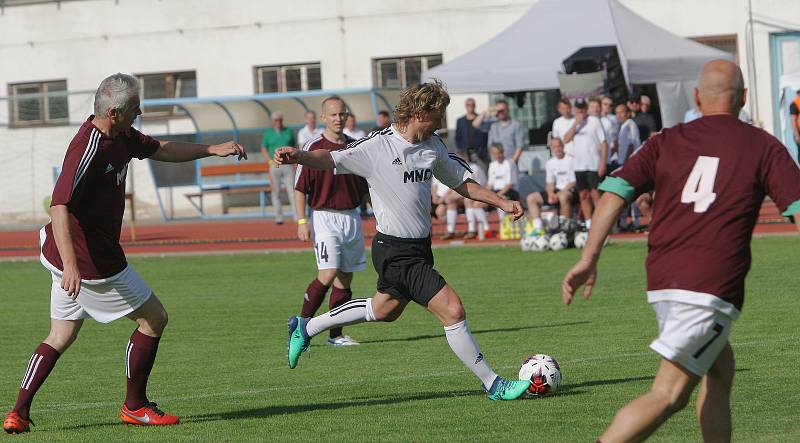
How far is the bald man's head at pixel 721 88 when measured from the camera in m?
5.55

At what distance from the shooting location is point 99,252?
761cm

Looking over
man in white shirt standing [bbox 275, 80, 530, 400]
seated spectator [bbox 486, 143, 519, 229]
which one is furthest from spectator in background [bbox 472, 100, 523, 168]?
man in white shirt standing [bbox 275, 80, 530, 400]

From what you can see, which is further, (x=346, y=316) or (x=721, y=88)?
(x=346, y=316)

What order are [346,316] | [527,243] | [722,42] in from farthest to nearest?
[722,42] < [527,243] < [346,316]

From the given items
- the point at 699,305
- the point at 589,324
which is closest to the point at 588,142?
the point at 589,324

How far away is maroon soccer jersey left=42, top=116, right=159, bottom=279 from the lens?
742cm

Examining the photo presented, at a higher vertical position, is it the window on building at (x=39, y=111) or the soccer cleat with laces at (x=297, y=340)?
the window on building at (x=39, y=111)

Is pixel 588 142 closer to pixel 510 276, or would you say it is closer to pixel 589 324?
pixel 510 276

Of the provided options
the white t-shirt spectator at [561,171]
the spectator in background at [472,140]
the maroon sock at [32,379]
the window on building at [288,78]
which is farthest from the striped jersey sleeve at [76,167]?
the window on building at [288,78]

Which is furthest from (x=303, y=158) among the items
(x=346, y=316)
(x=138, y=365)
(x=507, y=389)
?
(x=507, y=389)

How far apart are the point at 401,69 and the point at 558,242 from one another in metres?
14.2

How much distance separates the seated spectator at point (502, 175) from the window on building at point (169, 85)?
49.1 ft

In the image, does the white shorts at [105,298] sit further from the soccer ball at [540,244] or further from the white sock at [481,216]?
the white sock at [481,216]

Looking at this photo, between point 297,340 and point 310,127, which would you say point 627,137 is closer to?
point 310,127
